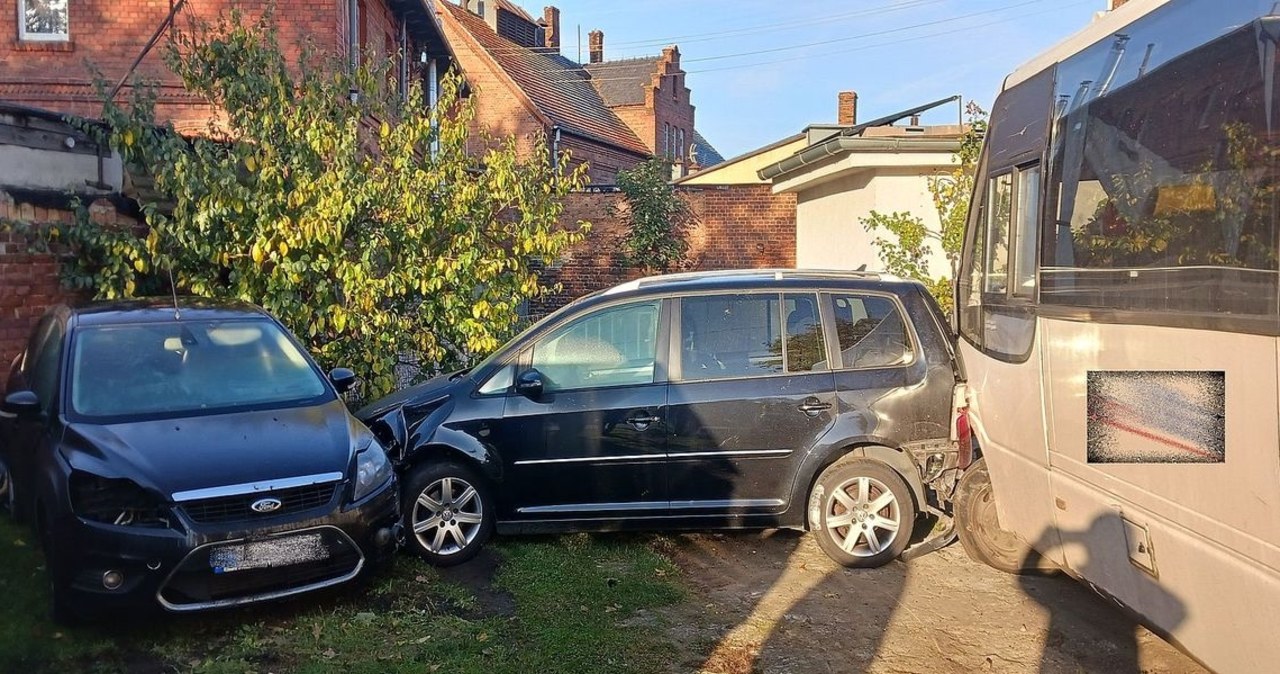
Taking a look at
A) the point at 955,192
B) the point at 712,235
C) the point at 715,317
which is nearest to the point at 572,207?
the point at 712,235

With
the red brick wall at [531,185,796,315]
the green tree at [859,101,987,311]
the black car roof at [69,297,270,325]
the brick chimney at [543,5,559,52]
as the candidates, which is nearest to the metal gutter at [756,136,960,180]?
the green tree at [859,101,987,311]

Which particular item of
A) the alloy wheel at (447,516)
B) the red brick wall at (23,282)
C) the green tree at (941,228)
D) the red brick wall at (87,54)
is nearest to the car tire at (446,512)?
the alloy wheel at (447,516)

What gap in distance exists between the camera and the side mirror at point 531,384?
6383 mm

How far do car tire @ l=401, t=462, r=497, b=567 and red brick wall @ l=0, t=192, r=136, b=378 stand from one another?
4.17m

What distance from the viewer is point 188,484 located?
16.3 feet

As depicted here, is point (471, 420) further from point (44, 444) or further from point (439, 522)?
point (44, 444)

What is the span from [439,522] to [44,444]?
2.27m

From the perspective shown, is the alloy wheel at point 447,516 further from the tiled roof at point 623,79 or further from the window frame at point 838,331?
the tiled roof at point 623,79

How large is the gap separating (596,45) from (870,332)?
48958mm

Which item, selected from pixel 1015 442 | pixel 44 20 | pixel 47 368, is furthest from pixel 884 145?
pixel 44 20

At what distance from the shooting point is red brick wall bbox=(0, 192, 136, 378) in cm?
822

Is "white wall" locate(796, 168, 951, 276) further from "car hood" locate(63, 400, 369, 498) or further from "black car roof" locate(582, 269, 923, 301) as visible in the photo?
"car hood" locate(63, 400, 369, 498)

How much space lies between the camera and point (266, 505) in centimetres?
508

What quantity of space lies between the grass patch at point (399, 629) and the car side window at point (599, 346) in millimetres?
1232
